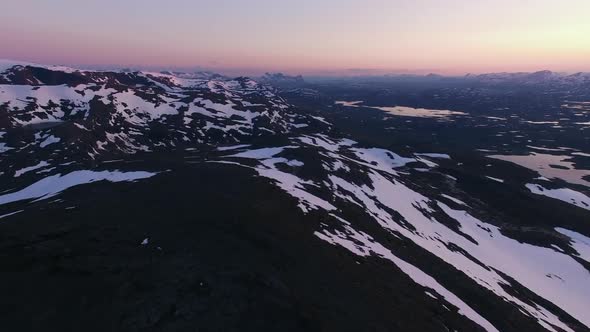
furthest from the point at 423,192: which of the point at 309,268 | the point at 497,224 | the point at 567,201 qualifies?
the point at 309,268

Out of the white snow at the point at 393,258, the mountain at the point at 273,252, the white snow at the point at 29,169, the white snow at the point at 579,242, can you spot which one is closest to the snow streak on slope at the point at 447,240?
the white snow at the point at 393,258

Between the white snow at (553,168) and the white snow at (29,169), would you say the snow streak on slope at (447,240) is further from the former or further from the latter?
the white snow at (553,168)

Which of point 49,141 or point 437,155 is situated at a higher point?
point 49,141

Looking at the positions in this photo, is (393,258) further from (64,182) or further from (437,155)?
(437,155)

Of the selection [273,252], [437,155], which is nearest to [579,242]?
[273,252]

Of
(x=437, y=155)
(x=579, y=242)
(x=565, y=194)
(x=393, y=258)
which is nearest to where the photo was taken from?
(x=393, y=258)

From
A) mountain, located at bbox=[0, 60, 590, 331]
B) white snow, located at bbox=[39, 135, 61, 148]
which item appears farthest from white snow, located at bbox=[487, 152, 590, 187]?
white snow, located at bbox=[39, 135, 61, 148]

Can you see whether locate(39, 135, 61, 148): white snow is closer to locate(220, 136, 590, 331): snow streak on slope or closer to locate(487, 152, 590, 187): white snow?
locate(220, 136, 590, 331): snow streak on slope
